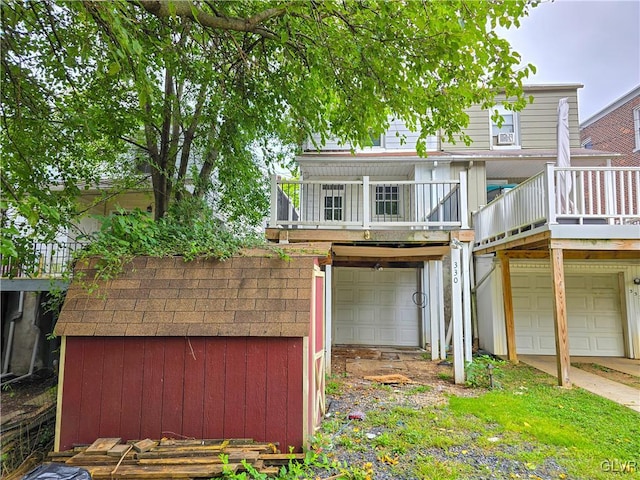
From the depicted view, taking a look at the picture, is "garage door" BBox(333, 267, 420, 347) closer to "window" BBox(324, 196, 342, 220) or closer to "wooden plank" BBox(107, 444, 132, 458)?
"window" BBox(324, 196, 342, 220)

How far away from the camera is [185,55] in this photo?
18.3 ft

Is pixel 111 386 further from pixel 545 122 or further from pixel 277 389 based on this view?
pixel 545 122

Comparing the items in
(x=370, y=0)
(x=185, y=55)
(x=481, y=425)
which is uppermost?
(x=185, y=55)

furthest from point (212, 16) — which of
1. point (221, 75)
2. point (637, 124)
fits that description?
point (637, 124)

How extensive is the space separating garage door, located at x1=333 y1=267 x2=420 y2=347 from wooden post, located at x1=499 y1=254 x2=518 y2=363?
2572 millimetres

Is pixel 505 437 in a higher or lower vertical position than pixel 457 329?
lower

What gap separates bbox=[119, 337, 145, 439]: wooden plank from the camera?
11.8ft

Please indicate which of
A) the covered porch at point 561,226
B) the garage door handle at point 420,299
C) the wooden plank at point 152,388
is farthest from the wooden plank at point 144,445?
the garage door handle at point 420,299

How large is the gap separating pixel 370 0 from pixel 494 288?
7.36 meters

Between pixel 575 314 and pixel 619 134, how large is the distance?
28.7ft

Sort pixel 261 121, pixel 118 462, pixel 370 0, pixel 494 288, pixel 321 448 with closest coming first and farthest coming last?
1. pixel 118 462
2. pixel 321 448
3. pixel 370 0
4. pixel 261 121
5. pixel 494 288

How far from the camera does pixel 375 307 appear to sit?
1043 centimetres

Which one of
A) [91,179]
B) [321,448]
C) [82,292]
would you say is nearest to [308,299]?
[321,448]

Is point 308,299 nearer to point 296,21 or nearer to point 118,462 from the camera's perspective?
point 118,462
